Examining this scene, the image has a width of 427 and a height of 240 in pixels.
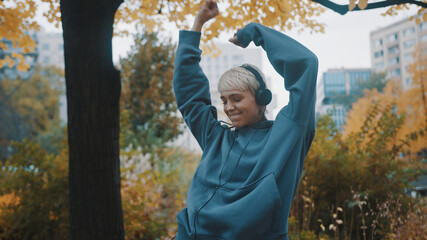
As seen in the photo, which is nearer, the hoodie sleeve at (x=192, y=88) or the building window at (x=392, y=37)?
the hoodie sleeve at (x=192, y=88)

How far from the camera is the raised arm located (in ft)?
5.19

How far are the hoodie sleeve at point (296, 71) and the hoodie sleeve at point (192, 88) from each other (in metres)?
0.37

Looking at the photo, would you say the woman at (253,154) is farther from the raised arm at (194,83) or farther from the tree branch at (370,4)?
the tree branch at (370,4)

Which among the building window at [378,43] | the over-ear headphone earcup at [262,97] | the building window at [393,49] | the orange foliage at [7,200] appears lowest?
the orange foliage at [7,200]

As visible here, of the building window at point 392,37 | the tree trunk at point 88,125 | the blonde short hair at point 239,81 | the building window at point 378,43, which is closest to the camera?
the blonde short hair at point 239,81

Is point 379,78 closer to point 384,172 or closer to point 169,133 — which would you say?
point 169,133

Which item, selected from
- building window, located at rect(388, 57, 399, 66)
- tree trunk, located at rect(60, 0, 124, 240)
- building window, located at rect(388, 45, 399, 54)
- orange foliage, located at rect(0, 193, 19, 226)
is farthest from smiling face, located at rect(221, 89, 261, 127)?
building window, located at rect(388, 57, 399, 66)

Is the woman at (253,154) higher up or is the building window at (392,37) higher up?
the building window at (392,37)

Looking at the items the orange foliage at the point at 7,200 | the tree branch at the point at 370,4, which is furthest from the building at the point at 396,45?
the orange foliage at the point at 7,200

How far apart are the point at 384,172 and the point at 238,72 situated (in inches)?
157

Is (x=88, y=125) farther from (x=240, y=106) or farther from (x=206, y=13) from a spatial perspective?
(x=240, y=106)

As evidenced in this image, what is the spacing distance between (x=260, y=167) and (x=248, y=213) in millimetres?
179

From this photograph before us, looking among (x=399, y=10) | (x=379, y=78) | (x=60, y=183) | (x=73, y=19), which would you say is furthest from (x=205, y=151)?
(x=379, y=78)

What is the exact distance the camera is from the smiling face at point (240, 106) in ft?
4.60
